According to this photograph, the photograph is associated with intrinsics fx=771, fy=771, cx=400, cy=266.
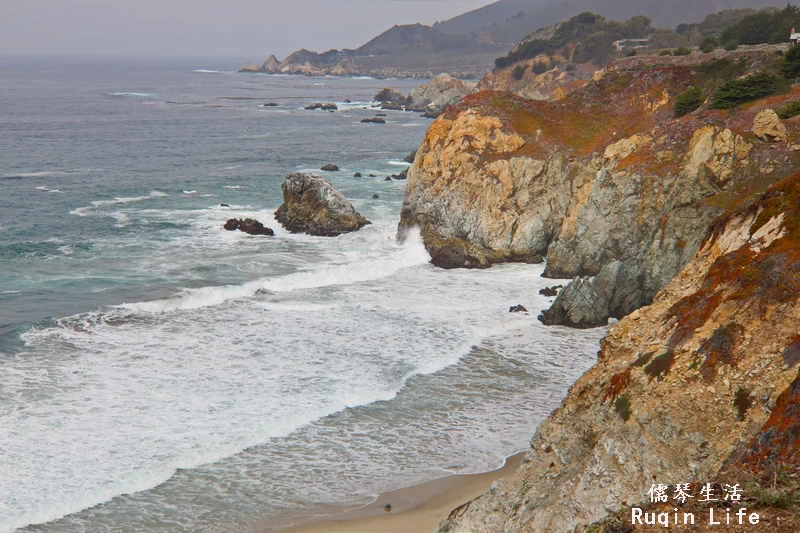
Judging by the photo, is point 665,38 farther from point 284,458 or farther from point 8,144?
point 284,458

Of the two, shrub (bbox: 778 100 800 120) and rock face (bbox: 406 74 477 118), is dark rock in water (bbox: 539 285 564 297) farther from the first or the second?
rock face (bbox: 406 74 477 118)

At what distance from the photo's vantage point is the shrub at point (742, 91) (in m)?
41.2

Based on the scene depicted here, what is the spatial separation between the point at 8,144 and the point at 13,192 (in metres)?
30.5

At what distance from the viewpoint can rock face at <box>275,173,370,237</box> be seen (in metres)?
51.1

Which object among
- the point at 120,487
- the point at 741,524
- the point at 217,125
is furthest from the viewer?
the point at 217,125

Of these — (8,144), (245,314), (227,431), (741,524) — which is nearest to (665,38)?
(8,144)

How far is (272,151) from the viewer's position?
296 feet

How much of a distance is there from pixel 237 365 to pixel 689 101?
106 ft

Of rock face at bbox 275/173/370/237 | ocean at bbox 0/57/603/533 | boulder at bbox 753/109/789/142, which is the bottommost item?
ocean at bbox 0/57/603/533

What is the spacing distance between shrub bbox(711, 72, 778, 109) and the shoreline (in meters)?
27.9

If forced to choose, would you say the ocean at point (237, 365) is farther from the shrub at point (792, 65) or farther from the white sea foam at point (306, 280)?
the shrub at point (792, 65)

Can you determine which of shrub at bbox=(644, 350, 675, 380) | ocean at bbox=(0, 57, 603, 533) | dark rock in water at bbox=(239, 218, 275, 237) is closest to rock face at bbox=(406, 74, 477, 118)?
ocean at bbox=(0, 57, 603, 533)

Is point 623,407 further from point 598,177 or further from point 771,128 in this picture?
point 598,177

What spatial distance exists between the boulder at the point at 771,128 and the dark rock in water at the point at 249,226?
96.5ft
